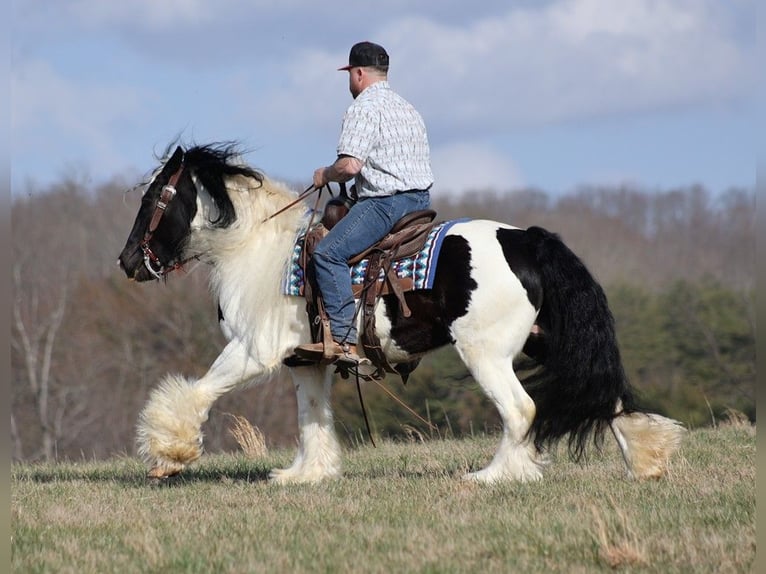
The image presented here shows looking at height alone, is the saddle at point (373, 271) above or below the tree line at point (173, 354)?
above

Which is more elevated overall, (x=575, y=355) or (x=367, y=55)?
(x=367, y=55)

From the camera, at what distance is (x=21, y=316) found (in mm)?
47656

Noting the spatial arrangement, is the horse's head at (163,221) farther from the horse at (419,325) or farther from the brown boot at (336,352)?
the brown boot at (336,352)

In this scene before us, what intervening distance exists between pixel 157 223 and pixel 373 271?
1.74 m

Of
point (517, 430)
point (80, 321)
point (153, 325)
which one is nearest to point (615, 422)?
point (517, 430)

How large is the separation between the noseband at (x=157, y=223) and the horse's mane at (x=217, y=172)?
120mm

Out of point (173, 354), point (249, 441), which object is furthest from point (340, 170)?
point (173, 354)

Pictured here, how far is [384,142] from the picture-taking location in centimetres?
752

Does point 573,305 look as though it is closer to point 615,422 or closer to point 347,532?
point 615,422

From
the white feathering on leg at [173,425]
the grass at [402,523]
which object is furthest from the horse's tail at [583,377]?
the white feathering on leg at [173,425]

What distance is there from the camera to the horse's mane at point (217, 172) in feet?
26.6

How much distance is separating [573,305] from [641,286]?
43.8 m

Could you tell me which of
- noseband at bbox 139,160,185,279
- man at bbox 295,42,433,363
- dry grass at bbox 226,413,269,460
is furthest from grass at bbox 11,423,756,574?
dry grass at bbox 226,413,269,460

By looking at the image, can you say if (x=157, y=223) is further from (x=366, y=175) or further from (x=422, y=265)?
(x=422, y=265)
